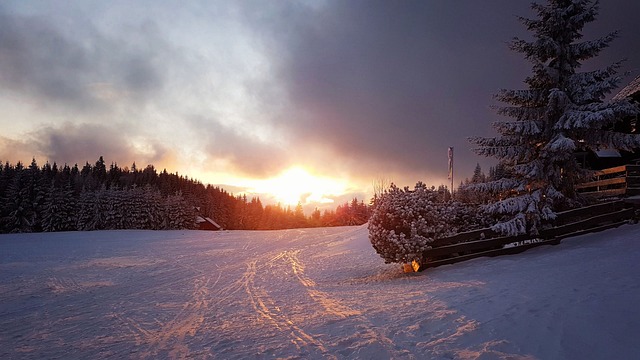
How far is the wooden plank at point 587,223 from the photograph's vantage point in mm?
13273

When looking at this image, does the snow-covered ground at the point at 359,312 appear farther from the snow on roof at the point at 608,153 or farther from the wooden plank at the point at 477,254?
the snow on roof at the point at 608,153

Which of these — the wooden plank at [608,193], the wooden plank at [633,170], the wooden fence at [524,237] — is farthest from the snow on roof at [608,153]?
the wooden fence at [524,237]

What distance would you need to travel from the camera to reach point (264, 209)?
14425 cm

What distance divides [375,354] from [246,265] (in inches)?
544

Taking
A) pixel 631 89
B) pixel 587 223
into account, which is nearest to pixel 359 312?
pixel 587 223

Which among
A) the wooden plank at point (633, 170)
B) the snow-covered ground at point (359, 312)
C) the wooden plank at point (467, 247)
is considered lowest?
the snow-covered ground at point (359, 312)

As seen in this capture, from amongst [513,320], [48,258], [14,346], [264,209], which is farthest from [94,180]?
[513,320]

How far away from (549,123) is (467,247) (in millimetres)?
Result: 6351

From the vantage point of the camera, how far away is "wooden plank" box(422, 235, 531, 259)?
492 inches

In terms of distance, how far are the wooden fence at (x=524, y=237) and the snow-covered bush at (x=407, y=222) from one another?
1.75 feet

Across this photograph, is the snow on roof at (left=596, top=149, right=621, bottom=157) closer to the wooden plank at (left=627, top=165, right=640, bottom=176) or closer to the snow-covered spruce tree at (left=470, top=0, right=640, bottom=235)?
the wooden plank at (left=627, top=165, right=640, bottom=176)

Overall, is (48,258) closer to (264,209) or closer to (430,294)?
(430,294)

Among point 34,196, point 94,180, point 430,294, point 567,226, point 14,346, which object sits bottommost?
point 14,346

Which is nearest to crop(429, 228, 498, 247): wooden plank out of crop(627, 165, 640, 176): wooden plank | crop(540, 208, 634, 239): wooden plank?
crop(540, 208, 634, 239): wooden plank
